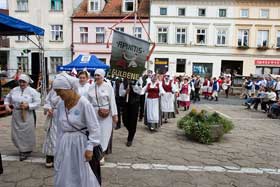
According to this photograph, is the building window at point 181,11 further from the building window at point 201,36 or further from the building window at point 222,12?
the building window at point 222,12

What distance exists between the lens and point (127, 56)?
5.70 meters

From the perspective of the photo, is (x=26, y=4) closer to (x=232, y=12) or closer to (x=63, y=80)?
(x=232, y=12)

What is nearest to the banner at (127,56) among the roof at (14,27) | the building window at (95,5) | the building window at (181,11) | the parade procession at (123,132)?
the parade procession at (123,132)

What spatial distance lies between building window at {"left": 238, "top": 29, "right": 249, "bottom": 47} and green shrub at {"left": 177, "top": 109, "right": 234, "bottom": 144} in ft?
77.4

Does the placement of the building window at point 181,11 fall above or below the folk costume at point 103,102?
above

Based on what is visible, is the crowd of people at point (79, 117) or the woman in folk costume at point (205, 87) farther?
the woman in folk costume at point (205, 87)

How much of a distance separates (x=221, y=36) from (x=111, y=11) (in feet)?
39.6

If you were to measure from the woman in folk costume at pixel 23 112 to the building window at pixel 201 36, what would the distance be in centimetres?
2537

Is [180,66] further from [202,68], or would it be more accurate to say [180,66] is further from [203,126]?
[203,126]

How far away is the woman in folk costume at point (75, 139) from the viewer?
9.58 feet

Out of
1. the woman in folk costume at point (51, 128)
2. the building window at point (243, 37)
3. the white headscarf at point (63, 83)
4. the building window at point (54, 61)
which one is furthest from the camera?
the building window at point (54, 61)

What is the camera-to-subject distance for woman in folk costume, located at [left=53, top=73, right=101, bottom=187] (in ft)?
9.58

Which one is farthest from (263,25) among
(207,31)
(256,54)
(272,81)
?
(272,81)

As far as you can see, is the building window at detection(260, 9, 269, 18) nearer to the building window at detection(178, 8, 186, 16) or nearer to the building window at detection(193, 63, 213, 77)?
the building window at detection(193, 63, 213, 77)
